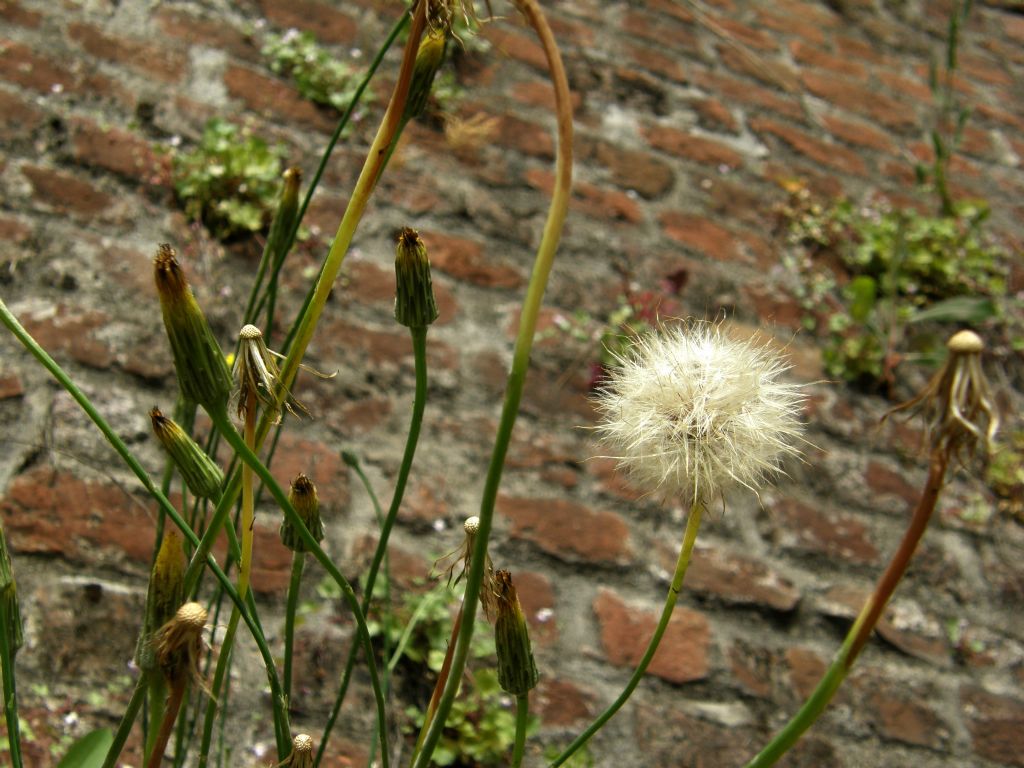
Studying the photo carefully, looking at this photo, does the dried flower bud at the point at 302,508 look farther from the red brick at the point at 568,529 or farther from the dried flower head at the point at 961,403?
the red brick at the point at 568,529

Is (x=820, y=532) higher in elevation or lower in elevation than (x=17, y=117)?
lower

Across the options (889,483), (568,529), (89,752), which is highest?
(889,483)

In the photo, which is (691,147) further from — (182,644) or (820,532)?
(182,644)

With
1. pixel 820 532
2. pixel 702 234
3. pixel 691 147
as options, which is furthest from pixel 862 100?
pixel 820 532

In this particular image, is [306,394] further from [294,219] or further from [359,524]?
[294,219]

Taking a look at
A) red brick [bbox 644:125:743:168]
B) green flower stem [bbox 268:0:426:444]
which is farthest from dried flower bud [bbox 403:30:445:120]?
red brick [bbox 644:125:743:168]

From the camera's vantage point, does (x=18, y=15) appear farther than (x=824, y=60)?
Result: No
